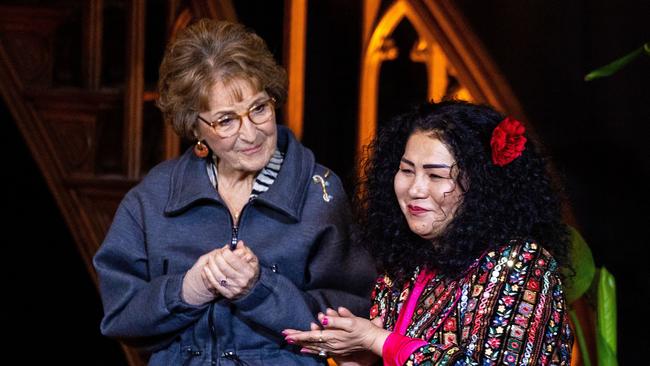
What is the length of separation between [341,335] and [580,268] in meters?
0.88

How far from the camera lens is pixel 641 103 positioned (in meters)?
3.30

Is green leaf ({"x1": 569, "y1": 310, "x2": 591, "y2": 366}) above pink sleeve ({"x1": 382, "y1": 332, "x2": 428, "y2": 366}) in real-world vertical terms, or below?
below

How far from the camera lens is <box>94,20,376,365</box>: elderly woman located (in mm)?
2824

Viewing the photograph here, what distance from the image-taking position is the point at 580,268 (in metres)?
3.13

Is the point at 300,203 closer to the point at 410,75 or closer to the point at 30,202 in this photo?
the point at 410,75

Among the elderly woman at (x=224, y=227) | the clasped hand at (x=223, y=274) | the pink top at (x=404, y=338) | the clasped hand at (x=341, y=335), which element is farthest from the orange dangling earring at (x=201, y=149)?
the pink top at (x=404, y=338)

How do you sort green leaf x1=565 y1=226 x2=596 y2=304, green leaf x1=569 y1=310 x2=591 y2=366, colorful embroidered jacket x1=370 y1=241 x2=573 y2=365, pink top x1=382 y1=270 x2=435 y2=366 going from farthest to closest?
1. green leaf x1=569 y1=310 x2=591 y2=366
2. green leaf x1=565 y1=226 x2=596 y2=304
3. pink top x1=382 y1=270 x2=435 y2=366
4. colorful embroidered jacket x1=370 y1=241 x2=573 y2=365

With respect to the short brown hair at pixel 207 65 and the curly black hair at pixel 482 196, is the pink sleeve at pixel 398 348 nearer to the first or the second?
the curly black hair at pixel 482 196

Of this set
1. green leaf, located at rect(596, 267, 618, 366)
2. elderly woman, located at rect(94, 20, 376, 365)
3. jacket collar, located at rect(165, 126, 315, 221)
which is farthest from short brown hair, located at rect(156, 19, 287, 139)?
green leaf, located at rect(596, 267, 618, 366)

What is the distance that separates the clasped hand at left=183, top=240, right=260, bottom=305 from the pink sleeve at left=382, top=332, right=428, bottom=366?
0.38m

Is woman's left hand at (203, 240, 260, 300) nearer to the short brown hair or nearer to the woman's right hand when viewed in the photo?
the woman's right hand

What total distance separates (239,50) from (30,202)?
9.63ft

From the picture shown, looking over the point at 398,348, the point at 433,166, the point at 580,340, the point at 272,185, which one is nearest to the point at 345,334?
the point at 398,348

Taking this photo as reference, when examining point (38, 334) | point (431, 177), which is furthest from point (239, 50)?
point (38, 334)
